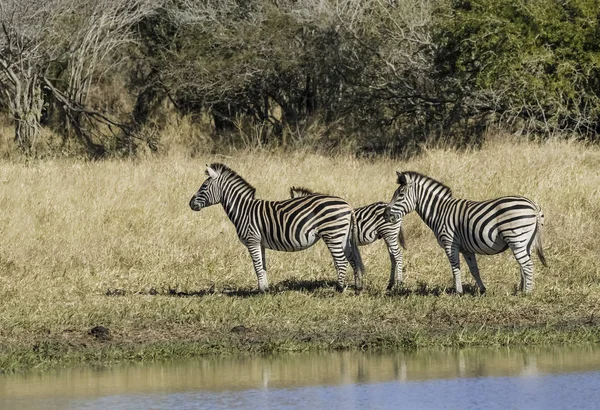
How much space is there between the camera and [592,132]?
22031 mm

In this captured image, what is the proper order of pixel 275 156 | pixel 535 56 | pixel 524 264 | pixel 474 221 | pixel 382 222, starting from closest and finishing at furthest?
pixel 524 264 → pixel 474 221 → pixel 382 222 → pixel 275 156 → pixel 535 56

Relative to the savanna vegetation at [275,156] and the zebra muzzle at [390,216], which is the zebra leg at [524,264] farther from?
the zebra muzzle at [390,216]

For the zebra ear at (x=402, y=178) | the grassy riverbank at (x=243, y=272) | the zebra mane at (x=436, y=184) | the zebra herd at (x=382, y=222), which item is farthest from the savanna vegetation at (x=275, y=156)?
the zebra ear at (x=402, y=178)

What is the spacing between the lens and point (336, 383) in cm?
835

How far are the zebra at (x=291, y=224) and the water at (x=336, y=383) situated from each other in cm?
225

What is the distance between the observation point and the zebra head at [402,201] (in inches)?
457

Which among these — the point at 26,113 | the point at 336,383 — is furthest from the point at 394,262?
the point at 26,113

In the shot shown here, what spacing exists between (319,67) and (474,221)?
1540 centimetres

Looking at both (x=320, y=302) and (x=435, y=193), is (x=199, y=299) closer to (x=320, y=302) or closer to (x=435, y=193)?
(x=320, y=302)

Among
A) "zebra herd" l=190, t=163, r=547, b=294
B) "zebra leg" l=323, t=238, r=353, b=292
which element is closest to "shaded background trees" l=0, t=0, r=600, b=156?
"zebra herd" l=190, t=163, r=547, b=294

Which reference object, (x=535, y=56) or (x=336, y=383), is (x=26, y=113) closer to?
(x=535, y=56)

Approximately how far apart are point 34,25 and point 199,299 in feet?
50.0

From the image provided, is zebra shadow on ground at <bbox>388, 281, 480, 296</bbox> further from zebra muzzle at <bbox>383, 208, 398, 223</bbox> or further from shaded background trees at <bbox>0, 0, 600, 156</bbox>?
shaded background trees at <bbox>0, 0, 600, 156</bbox>

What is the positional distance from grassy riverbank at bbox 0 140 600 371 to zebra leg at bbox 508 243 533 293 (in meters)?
0.13
